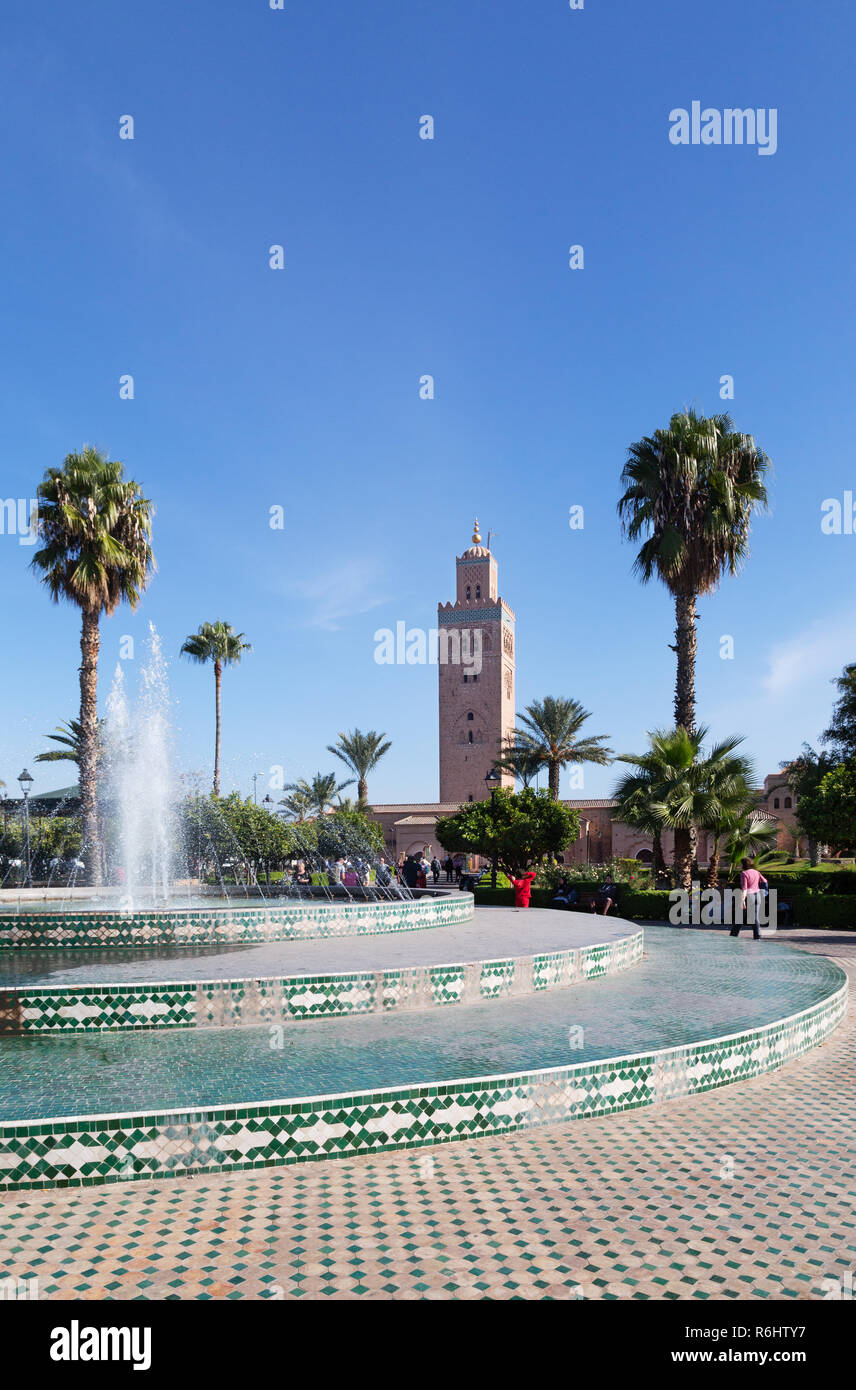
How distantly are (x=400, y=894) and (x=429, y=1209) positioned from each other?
13.0 metres

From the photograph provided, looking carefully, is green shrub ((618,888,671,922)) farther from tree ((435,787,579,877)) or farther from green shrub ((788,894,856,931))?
tree ((435,787,579,877))

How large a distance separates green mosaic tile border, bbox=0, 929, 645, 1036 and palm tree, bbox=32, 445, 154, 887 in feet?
49.5

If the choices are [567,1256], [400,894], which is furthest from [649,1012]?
[400,894]

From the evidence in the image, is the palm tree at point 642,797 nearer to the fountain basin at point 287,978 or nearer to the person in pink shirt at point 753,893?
the person in pink shirt at point 753,893

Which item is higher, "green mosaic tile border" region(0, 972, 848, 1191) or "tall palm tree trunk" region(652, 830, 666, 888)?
"green mosaic tile border" region(0, 972, 848, 1191)

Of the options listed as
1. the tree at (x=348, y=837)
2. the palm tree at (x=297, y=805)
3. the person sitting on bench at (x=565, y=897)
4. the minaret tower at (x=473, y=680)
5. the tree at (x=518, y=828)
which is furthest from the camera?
the minaret tower at (x=473, y=680)

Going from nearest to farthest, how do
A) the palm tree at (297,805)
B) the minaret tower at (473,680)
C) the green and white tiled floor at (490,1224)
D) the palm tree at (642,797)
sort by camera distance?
the green and white tiled floor at (490,1224), the palm tree at (642,797), the palm tree at (297,805), the minaret tower at (473,680)

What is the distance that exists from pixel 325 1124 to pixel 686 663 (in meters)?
16.7

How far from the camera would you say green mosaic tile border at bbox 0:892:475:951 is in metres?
8.14

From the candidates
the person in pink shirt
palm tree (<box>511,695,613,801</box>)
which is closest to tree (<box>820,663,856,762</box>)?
palm tree (<box>511,695,613,801</box>)

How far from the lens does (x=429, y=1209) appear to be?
11.3 feet

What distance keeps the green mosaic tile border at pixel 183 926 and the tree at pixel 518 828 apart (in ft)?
47.4

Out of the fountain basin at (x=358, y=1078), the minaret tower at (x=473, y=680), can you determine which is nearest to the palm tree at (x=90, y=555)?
the fountain basin at (x=358, y=1078)

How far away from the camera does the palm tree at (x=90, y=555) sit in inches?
802
